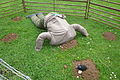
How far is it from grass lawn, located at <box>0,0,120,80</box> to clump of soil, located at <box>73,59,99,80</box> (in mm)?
129

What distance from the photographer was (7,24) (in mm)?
6930

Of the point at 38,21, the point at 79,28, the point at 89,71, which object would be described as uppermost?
the point at 38,21

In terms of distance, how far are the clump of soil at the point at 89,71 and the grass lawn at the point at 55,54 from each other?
0.42 ft

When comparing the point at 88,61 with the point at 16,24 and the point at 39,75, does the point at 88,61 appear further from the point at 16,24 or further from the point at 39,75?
the point at 16,24

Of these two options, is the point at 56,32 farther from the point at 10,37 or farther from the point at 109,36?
the point at 109,36

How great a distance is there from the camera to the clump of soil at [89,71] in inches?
162

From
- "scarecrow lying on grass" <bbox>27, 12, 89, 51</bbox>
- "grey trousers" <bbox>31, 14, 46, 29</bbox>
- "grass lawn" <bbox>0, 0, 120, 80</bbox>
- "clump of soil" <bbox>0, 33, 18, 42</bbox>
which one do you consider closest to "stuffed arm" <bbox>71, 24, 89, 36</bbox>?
"scarecrow lying on grass" <bbox>27, 12, 89, 51</bbox>

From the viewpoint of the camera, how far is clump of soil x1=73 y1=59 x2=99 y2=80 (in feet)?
13.5

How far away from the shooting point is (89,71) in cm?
424

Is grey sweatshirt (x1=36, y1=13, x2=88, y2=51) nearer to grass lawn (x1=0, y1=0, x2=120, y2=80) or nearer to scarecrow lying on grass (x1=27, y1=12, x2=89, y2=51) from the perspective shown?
scarecrow lying on grass (x1=27, y1=12, x2=89, y2=51)

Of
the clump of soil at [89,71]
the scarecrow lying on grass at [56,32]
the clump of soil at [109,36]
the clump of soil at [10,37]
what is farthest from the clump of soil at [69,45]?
the clump of soil at [10,37]

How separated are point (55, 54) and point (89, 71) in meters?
1.36

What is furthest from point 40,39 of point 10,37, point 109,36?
point 109,36

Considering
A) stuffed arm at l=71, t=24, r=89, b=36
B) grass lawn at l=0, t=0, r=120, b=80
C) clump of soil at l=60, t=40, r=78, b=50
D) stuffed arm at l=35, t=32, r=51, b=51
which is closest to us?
grass lawn at l=0, t=0, r=120, b=80
